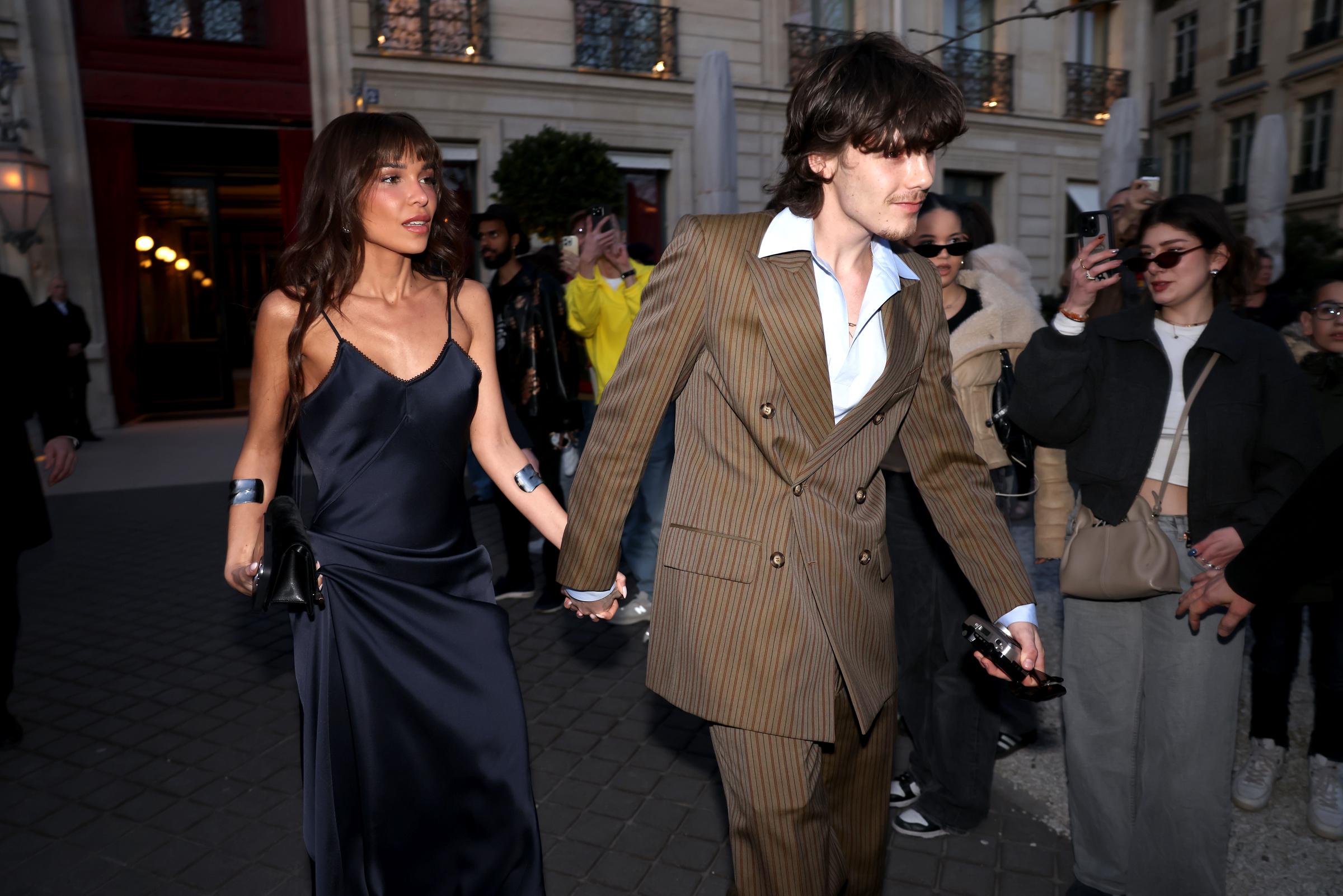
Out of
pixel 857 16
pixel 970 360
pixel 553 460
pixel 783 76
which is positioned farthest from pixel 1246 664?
pixel 857 16

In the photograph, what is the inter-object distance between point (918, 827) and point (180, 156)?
1617 centimetres

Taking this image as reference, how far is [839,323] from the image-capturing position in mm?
2156

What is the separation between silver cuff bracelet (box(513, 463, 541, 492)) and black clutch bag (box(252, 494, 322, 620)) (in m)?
0.59

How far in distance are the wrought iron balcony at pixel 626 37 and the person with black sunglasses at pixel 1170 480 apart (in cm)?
1453

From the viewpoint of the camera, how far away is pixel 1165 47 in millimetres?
33438

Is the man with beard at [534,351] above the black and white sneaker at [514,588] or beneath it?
above

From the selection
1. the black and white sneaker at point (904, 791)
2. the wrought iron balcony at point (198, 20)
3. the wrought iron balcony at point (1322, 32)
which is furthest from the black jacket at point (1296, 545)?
the wrought iron balcony at point (1322, 32)

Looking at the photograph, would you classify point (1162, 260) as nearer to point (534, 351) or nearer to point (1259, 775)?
point (1259, 775)

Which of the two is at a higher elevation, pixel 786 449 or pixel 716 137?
pixel 716 137

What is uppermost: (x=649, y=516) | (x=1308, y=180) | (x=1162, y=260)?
(x=1308, y=180)

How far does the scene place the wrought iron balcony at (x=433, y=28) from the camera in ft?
48.5

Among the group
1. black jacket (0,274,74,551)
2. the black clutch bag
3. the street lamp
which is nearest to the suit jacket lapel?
the black clutch bag

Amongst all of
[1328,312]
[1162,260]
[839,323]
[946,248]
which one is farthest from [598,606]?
[1328,312]

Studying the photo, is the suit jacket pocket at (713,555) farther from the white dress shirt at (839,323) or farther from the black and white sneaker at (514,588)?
the black and white sneaker at (514,588)
